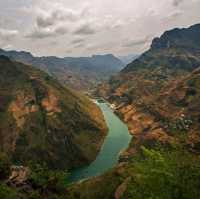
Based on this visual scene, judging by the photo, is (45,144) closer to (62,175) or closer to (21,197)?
(62,175)

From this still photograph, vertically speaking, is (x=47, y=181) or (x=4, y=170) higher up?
(x=4, y=170)

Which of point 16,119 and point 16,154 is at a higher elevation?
point 16,119

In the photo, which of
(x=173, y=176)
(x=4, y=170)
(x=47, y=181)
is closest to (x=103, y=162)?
(x=47, y=181)

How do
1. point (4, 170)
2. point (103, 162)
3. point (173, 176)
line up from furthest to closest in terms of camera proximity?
point (103, 162), point (4, 170), point (173, 176)

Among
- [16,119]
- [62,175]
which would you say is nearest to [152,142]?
[62,175]

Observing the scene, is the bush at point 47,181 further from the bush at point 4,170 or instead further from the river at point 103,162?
the river at point 103,162

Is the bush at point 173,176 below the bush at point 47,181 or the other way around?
the other way around

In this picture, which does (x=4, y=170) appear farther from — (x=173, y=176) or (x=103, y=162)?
(x=173, y=176)

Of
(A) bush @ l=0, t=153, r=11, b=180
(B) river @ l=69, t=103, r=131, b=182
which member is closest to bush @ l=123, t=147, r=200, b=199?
(A) bush @ l=0, t=153, r=11, b=180

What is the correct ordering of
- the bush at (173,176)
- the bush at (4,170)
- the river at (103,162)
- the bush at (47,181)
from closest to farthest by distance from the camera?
the bush at (173,176)
the bush at (47,181)
the bush at (4,170)
the river at (103,162)

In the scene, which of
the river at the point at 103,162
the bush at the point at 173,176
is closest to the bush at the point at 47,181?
the river at the point at 103,162

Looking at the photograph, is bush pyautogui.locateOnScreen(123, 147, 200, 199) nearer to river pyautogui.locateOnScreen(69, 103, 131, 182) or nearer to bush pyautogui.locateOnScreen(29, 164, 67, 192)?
bush pyautogui.locateOnScreen(29, 164, 67, 192)
